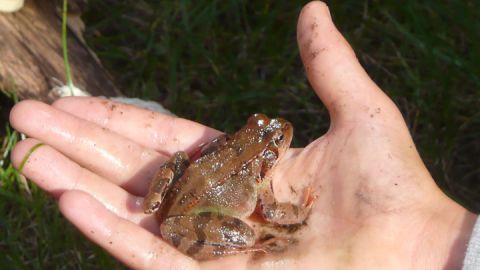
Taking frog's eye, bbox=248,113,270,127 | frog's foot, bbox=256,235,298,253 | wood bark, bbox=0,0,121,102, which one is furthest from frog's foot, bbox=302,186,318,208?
wood bark, bbox=0,0,121,102

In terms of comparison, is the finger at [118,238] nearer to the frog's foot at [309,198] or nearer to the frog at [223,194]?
the frog at [223,194]

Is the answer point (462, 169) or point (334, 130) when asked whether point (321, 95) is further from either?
point (462, 169)

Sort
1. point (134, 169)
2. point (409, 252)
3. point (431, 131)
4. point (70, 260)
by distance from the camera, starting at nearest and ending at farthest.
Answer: point (409, 252) < point (134, 169) < point (70, 260) < point (431, 131)

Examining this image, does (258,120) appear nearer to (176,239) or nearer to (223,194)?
(223,194)

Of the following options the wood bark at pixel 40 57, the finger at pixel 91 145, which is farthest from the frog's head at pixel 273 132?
the wood bark at pixel 40 57

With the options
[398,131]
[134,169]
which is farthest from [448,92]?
[134,169]
